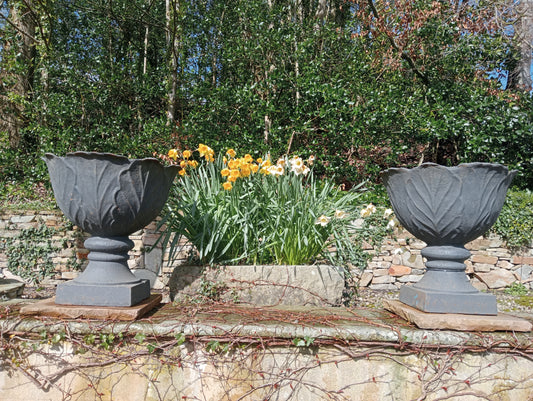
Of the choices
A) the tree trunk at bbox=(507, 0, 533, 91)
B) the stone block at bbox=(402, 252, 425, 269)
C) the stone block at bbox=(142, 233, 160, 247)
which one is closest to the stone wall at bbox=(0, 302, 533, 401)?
the stone block at bbox=(142, 233, 160, 247)

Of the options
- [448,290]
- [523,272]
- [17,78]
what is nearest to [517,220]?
[523,272]

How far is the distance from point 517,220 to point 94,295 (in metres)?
5.33

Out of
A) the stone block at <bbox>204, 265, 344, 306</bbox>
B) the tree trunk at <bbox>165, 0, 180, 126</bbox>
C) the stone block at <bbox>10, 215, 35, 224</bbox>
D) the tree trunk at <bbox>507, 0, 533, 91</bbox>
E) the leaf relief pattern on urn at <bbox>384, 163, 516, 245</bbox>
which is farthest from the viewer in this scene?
the tree trunk at <bbox>507, 0, 533, 91</bbox>

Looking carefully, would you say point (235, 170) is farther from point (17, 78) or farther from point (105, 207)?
point (17, 78)

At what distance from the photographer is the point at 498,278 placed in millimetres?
5117

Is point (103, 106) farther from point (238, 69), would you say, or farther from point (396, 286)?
point (396, 286)

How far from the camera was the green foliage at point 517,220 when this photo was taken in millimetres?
5012

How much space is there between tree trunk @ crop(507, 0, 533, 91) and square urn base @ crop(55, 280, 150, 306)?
7.39m

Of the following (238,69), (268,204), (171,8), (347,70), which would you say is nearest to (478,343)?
(268,204)

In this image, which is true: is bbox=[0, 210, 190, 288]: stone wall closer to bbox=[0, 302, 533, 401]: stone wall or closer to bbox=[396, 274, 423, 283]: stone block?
bbox=[0, 302, 533, 401]: stone wall

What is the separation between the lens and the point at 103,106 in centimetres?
621

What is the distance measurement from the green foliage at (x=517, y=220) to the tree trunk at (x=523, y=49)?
8.76ft

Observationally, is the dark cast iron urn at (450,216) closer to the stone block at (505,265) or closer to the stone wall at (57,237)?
the stone wall at (57,237)

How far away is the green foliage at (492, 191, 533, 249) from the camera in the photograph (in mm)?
5012
